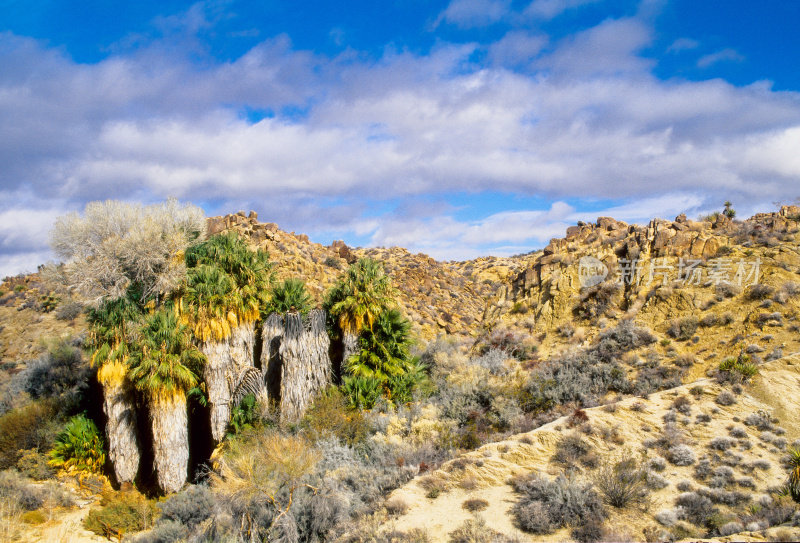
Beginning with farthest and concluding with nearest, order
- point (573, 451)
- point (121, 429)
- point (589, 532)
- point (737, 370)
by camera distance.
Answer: point (121, 429) < point (737, 370) < point (573, 451) < point (589, 532)

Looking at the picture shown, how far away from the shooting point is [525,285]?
2830cm

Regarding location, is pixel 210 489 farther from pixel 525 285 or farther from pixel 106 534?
pixel 525 285

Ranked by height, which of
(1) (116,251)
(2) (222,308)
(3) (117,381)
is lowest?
(3) (117,381)

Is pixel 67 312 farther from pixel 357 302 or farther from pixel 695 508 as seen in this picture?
pixel 695 508

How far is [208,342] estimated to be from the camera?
1803cm

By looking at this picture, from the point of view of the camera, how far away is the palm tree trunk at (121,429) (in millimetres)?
17016

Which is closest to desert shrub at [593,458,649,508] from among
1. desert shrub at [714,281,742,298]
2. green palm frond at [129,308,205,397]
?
desert shrub at [714,281,742,298]

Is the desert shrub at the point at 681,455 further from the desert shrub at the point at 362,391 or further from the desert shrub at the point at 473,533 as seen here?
the desert shrub at the point at 362,391

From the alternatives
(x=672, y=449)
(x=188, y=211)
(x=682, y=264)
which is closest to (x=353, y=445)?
(x=672, y=449)

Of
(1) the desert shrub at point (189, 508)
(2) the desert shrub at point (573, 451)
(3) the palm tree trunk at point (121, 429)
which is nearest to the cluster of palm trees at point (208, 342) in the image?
(3) the palm tree trunk at point (121, 429)

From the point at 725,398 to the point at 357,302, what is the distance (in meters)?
14.3

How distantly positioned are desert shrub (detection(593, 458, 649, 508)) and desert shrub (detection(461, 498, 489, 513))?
10.0 ft

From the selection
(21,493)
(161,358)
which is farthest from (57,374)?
(161,358)

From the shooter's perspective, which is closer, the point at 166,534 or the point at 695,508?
the point at 695,508
